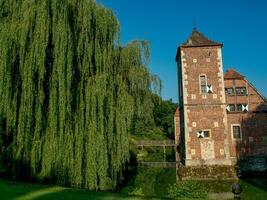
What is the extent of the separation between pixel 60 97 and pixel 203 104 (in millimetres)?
11546

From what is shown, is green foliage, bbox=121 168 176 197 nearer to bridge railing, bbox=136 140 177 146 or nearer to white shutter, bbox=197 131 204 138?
white shutter, bbox=197 131 204 138

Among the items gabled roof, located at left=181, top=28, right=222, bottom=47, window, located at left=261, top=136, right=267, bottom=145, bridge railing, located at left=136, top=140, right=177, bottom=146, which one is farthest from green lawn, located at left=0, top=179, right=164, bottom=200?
bridge railing, located at left=136, top=140, right=177, bottom=146

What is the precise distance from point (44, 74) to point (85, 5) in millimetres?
2448

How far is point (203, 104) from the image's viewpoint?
→ 1972 cm

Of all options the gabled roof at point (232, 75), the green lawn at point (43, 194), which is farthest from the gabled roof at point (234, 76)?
the green lawn at point (43, 194)

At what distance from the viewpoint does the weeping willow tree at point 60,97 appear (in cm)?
968

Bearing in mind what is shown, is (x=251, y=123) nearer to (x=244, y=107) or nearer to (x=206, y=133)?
(x=244, y=107)

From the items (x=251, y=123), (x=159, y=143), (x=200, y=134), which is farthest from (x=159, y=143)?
(x=200, y=134)

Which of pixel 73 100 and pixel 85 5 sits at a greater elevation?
pixel 85 5

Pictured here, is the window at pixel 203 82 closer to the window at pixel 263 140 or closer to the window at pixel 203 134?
the window at pixel 203 134

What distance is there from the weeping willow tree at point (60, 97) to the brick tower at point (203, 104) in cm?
913

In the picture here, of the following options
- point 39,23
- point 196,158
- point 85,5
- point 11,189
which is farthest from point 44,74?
point 196,158

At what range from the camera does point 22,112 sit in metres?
9.62

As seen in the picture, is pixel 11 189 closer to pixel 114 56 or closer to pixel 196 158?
pixel 114 56
